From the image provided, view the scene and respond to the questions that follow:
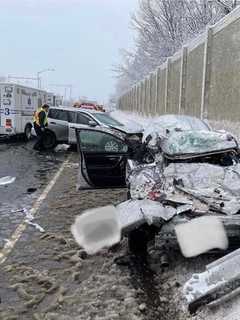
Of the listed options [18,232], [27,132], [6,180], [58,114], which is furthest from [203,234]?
[27,132]

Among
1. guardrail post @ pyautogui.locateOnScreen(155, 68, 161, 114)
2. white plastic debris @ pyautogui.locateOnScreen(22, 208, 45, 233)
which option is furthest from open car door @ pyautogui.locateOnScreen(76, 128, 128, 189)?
guardrail post @ pyautogui.locateOnScreen(155, 68, 161, 114)

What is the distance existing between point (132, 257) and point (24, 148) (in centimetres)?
1314

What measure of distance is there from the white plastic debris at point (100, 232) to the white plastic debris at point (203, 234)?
723 millimetres

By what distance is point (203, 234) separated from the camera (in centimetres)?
465

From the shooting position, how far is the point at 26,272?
4.86 m

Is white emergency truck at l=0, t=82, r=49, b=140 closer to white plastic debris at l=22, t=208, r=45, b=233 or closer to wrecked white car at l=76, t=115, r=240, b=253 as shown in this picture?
white plastic debris at l=22, t=208, r=45, b=233

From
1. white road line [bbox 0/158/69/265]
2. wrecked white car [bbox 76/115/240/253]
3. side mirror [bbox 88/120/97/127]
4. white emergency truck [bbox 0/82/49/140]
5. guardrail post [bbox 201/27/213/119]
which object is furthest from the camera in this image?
white emergency truck [bbox 0/82/49/140]

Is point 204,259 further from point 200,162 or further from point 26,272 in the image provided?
point 26,272

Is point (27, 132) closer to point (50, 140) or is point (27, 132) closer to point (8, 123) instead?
point (8, 123)

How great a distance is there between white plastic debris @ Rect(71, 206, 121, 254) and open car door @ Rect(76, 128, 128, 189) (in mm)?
1127

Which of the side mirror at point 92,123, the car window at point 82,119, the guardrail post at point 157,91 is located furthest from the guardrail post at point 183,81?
the guardrail post at point 157,91

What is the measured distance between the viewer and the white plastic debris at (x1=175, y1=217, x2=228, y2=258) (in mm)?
4648

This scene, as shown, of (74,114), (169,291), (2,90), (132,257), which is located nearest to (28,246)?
(132,257)

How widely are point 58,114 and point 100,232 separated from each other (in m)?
13.1
